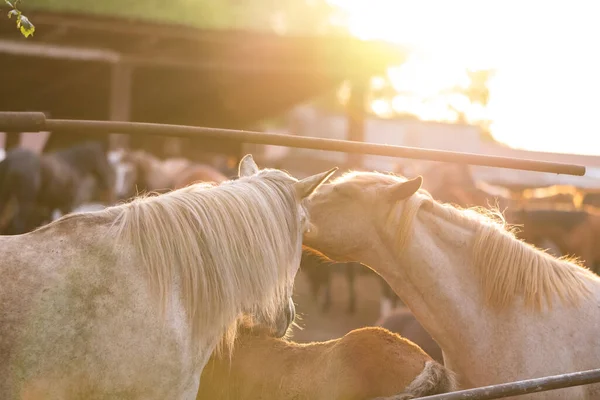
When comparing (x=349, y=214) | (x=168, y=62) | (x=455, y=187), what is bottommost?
(x=455, y=187)

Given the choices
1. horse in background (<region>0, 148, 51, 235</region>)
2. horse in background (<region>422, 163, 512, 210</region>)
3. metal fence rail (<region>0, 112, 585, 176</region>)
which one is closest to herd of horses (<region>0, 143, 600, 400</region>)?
metal fence rail (<region>0, 112, 585, 176</region>)

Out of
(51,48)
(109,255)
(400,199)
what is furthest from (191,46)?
(109,255)

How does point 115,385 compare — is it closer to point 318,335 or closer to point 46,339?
point 46,339

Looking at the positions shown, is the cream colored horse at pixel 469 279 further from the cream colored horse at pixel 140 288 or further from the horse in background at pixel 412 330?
the cream colored horse at pixel 140 288

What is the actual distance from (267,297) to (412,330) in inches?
90.6

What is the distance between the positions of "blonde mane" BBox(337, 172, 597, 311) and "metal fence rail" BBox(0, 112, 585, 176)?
1.15 ft

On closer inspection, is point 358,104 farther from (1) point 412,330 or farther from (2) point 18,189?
(1) point 412,330

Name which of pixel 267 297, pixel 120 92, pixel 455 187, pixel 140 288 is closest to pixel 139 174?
pixel 120 92

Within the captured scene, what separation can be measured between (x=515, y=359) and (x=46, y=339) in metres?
2.02

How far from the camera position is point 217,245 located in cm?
240

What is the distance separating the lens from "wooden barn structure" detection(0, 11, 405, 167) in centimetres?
1355

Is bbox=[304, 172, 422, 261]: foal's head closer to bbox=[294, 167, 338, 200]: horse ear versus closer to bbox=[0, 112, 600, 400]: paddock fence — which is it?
bbox=[0, 112, 600, 400]: paddock fence

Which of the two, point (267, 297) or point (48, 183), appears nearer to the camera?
point (267, 297)

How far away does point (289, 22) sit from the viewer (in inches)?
1209
